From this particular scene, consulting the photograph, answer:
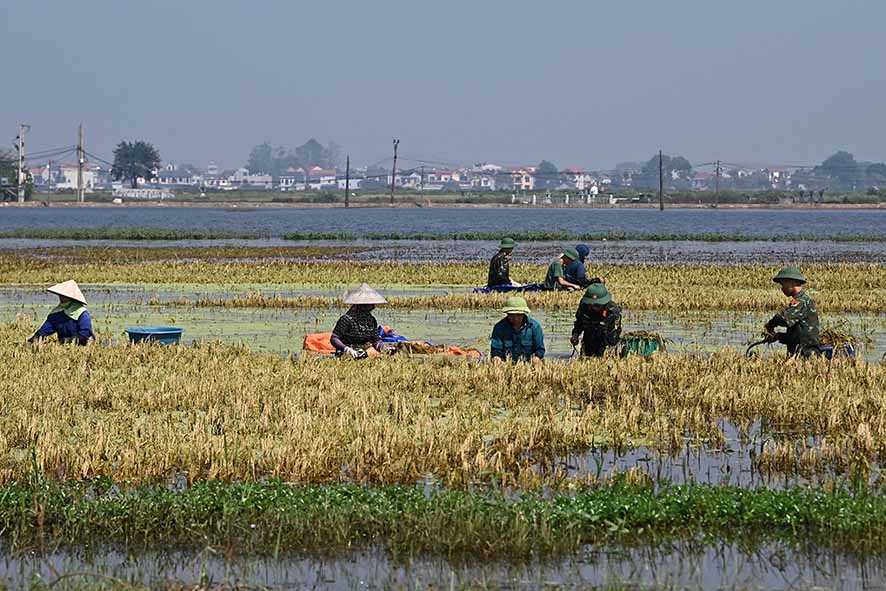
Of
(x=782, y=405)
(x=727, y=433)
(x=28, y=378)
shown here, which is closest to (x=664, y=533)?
(x=727, y=433)

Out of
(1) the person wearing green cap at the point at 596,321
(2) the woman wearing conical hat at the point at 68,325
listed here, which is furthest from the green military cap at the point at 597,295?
(2) the woman wearing conical hat at the point at 68,325

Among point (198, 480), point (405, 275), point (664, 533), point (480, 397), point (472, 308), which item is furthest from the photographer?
point (405, 275)

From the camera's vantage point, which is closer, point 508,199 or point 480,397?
point 480,397

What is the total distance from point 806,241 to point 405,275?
102 ft

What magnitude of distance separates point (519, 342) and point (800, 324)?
3063mm

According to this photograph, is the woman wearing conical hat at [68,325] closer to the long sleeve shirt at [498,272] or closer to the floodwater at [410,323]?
the floodwater at [410,323]

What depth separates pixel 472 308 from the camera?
2242 centimetres

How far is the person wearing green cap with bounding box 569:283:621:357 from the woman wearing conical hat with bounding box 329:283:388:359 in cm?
226

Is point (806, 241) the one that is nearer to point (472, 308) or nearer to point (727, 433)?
point (472, 308)

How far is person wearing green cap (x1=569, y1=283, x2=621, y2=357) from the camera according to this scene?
14.8 metres

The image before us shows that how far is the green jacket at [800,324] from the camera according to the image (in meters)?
14.3

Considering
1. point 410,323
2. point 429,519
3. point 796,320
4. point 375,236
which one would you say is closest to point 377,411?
point 429,519

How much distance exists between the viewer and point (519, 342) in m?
14.7

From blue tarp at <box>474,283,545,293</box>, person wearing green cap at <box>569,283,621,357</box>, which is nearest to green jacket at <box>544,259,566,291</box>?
blue tarp at <box>474,283,545,293</box>
